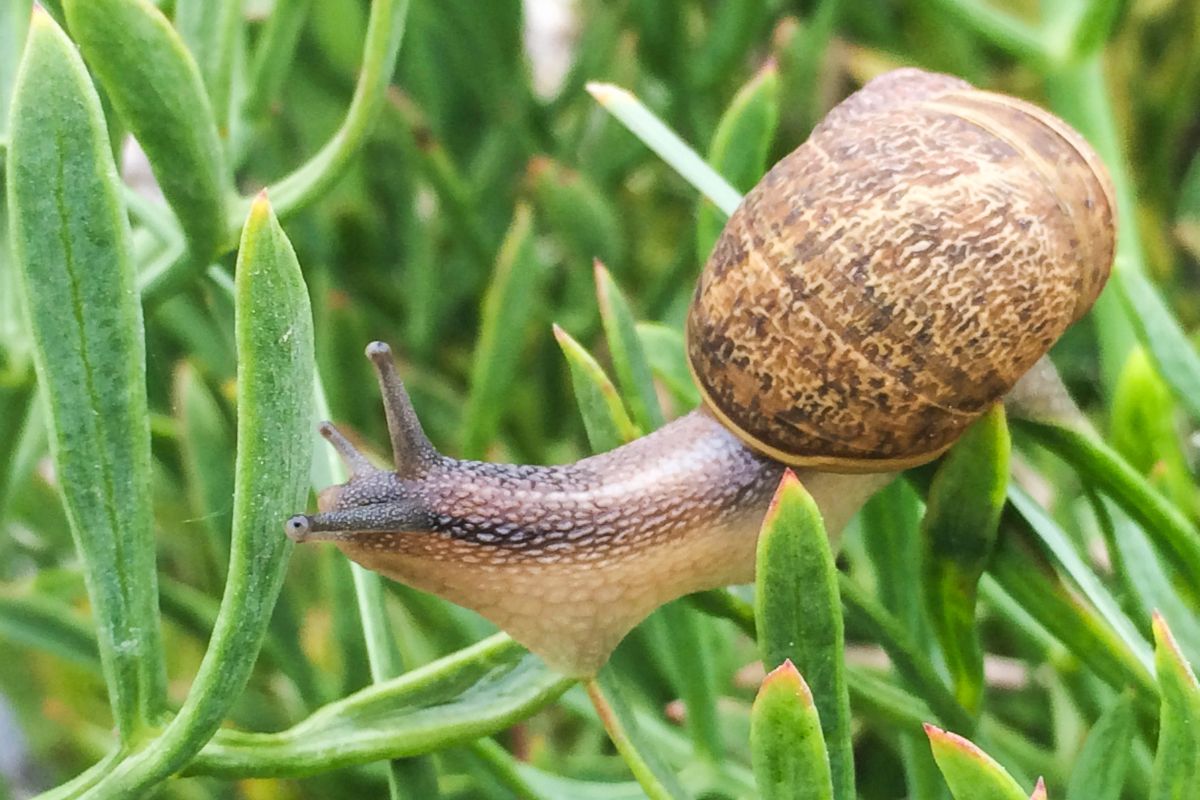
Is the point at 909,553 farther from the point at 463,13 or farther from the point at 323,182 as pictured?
the point at 463,13

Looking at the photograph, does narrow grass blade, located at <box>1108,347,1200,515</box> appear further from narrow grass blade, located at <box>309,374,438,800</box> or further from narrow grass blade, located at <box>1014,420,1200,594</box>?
narrow grass blade, located at <box>309,374,438,800</box>

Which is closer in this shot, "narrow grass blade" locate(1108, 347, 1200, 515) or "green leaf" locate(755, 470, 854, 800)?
"green leaf" locate(755, 470, 854, 800)

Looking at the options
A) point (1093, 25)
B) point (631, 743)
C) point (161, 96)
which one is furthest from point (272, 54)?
point (1093, 25)

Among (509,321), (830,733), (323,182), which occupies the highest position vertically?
(323,182)

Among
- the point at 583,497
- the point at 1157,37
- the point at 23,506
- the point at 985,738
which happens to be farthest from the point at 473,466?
the point at 1157,37

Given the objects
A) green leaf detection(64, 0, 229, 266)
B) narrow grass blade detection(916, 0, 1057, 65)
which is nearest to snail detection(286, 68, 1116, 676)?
green leaf detection(64, 0, 229, 266)

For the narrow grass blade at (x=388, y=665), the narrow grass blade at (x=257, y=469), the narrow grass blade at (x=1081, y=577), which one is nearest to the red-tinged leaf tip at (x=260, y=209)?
the narrow grass blade at (x=257, y=469)

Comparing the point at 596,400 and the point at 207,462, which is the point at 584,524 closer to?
the point at 596,400
